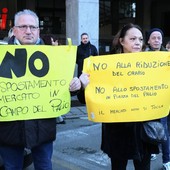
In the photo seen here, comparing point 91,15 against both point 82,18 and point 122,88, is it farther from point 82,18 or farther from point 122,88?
point 122,88

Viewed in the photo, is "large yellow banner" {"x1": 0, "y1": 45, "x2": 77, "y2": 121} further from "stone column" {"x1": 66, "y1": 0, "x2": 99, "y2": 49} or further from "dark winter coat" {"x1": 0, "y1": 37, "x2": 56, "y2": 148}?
"stone column" {"x1": 66, "y1": 0, "x2": 99, "y2": 49}

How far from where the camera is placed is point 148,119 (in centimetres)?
325

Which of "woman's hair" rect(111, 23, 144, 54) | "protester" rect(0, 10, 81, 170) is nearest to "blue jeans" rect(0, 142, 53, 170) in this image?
"protester" rect(0, 10, 81, 170)

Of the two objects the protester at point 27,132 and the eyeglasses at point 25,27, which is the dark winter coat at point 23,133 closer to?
the protester at point 27,132

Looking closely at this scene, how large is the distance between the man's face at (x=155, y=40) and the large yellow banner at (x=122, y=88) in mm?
1332

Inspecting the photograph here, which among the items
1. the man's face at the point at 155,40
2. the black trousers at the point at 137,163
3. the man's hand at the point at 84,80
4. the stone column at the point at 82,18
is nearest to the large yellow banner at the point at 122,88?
the man's hand at the point at 84,80

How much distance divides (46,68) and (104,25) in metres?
16.2

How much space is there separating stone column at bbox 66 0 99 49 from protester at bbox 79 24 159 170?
8548mm

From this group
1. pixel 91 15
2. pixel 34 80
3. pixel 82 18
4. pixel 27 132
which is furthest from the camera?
pixel 91 15

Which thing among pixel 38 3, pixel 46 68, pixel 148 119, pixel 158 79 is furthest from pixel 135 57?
pixel 38 3

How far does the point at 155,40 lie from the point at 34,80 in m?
1.96

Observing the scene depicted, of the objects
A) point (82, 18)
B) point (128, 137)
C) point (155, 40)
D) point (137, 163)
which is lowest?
point (137, 163)

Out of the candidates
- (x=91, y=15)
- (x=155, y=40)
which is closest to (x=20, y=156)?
(x=155, y=40)

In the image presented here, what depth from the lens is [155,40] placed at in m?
4.60
